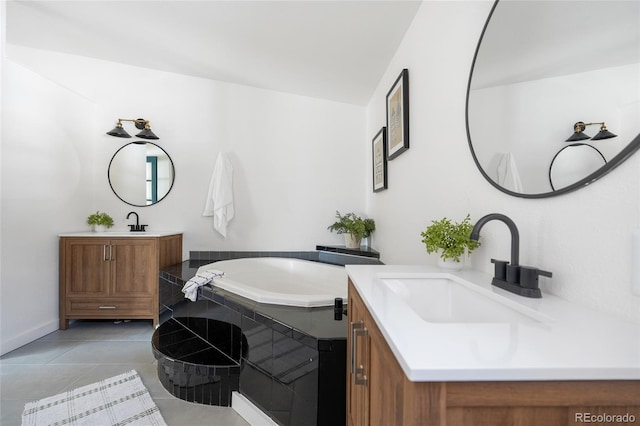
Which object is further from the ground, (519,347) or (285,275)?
(519,347)

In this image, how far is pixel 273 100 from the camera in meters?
3.49

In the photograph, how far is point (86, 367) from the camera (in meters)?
2.14

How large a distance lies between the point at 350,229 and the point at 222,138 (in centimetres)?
184

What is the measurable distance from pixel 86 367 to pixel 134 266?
3.11 feet

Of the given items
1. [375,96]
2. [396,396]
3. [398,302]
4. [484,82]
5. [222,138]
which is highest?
[375,96]

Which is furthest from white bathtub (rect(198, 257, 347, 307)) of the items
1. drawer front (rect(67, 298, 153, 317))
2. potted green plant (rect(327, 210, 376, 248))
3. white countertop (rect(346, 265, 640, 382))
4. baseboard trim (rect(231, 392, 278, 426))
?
white countertop (rect(346, 265, 640, 382))

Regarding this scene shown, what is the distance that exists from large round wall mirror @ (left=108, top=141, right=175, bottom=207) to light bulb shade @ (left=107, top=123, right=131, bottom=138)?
189 mm

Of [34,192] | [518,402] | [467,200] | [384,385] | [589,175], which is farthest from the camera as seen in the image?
[34,192]

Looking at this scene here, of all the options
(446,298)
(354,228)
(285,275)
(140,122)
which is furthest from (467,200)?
(140,122)

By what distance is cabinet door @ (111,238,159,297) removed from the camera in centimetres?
285

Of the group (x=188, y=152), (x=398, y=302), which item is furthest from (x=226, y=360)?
(x=188, y=152)

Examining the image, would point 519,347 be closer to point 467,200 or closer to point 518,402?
point 518,402

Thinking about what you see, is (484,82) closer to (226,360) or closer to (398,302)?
(398,302)

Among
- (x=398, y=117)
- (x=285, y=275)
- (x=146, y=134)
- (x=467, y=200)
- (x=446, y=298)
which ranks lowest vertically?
(x=285, y=275)
